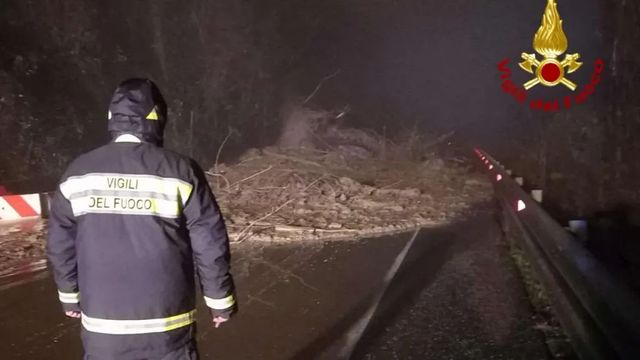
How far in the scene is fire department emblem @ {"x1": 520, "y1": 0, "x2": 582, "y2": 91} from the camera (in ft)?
32.9

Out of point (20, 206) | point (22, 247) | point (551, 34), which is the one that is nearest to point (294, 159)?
point (20, 206)

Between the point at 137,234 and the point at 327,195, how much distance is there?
7255 mm

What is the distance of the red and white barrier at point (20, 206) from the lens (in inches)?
307

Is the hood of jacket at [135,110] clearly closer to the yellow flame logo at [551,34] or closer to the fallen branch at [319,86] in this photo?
the yellow flame logo at [551,34]

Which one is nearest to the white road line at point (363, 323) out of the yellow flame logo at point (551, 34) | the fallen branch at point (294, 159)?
the fallen branch at point (294, 159)

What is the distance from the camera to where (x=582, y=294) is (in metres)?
2.91

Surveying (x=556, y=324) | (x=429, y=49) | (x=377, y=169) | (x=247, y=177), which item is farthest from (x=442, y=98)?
(x=556, y=324)

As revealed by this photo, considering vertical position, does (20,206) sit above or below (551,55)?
below

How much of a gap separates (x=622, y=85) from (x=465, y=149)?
27.4 feet

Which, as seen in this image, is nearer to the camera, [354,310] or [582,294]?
[582,294]

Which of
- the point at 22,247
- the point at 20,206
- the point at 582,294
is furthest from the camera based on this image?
the point at 20,206

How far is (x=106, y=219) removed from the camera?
2238mm

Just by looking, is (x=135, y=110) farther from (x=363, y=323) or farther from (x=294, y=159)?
(x=294, y=159)

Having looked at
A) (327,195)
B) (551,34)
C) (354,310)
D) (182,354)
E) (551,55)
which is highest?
(551,34)
